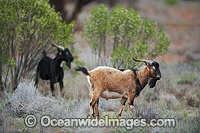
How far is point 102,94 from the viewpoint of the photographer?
20.3 feet

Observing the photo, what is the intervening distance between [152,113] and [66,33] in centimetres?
394

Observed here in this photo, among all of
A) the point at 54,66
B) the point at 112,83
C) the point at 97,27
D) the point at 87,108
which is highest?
the point at 97,27

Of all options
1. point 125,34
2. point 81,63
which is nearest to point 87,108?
point 81,63

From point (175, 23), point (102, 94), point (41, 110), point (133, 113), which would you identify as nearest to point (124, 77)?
point (102, 94)

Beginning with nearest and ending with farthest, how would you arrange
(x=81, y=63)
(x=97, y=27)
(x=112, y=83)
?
(x=112, y=83), (x=97, y=27), (x=81, y=63)

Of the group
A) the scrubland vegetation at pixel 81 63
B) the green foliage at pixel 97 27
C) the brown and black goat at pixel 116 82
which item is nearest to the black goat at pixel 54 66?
the scrubland vegetation at pixel 81 63

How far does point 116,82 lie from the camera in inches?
243

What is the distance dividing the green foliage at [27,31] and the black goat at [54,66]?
53 centimetres

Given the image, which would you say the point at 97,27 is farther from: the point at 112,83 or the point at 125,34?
the point at 112,83

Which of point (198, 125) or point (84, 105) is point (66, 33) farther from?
point (198, 125)

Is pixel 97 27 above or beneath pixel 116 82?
above

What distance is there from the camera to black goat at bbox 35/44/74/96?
8453 millimetres

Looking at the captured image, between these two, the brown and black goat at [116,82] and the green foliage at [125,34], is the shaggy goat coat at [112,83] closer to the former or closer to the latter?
the brown and black goat at [116,82]

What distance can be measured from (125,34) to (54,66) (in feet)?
8.03
